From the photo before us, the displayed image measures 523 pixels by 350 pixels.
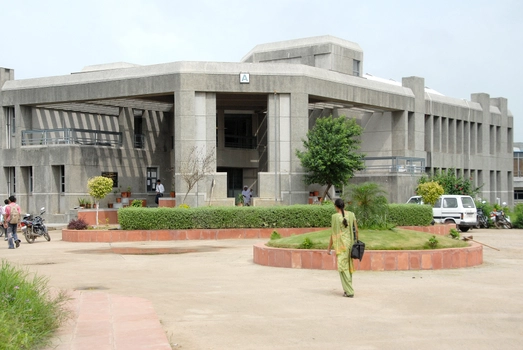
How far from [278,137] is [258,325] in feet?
82.6

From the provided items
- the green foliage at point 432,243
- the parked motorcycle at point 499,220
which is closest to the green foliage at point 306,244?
the green foliage at point 432,243

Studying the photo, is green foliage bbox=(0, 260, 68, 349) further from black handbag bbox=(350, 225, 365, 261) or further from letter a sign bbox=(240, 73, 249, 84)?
letter a sign bbox=(240, 73, 249, 84)

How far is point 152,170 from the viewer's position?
4175 cm

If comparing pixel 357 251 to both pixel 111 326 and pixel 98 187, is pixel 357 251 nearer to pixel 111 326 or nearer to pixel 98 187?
pixel 111 326

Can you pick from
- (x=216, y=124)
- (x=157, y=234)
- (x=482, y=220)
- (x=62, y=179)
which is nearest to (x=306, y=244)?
(x=157, y=234)

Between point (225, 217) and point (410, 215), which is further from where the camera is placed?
point (410, 215)

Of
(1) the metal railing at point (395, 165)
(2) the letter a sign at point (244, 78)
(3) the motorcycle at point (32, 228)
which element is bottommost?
(3) the motorcycle at point (32, 228)

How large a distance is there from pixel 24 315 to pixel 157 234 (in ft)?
58.3

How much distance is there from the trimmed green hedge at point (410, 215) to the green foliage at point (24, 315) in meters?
20.1

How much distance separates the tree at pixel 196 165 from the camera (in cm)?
3238

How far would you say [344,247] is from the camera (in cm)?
1220

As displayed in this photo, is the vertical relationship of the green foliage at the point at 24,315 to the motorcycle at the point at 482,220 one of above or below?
above

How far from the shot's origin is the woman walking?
39.5ft

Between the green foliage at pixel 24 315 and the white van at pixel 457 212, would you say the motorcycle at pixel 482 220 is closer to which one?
the white van at pixel 457 212
